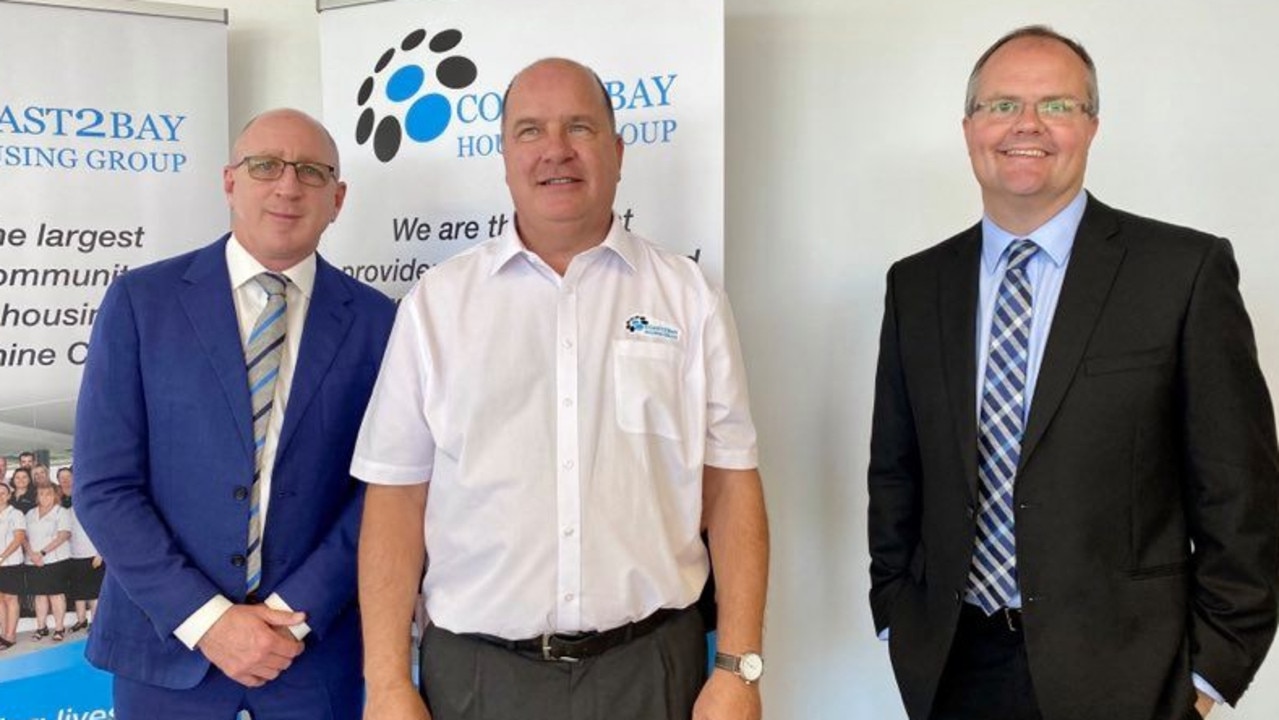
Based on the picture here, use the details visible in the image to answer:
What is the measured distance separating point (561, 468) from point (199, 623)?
772 millimetres

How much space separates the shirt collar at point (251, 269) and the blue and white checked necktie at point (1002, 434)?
4.59 ft

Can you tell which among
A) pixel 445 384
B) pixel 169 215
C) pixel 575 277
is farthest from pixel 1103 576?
pixel 169 215

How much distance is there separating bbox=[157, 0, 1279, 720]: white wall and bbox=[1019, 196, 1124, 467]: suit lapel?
0.90 m

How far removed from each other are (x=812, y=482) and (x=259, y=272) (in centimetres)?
158

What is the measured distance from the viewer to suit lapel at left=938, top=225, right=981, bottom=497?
6.00 feet

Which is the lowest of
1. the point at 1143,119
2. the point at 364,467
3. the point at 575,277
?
the point at 364,467

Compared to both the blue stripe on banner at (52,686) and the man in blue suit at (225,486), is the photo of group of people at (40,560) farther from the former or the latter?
the man in blue suit at (225,486)

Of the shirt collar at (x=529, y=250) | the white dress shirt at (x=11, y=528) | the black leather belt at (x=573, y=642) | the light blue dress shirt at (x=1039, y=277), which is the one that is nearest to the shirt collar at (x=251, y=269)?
the shirt collar at (x=529, y=250)

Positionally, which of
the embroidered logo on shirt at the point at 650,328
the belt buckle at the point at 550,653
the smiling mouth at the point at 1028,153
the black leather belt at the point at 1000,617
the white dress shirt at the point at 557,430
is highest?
the smiling mouth at the point at 1028,153

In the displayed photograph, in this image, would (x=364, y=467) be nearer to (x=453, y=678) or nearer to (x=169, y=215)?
(x=453, y=678)

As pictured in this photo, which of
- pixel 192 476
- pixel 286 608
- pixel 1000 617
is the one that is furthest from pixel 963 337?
pixel 192 476

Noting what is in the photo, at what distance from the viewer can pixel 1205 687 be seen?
1717 millimetres

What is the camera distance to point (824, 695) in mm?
2918

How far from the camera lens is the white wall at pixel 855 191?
8.19 ft
